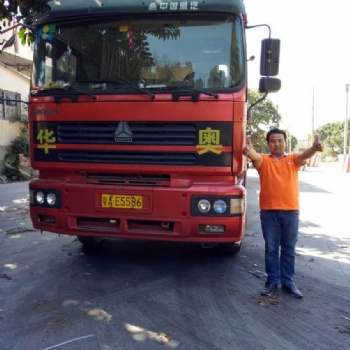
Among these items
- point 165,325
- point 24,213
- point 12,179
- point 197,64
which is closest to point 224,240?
point 165,325

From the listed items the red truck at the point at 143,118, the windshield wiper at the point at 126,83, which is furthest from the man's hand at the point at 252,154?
the windshield wiper at the point at 126,83

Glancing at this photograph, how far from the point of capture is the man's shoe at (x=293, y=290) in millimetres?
4039

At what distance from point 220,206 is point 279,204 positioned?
59cm

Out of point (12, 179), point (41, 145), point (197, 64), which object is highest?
point (197, 64)

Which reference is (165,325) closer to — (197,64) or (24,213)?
(197,64)

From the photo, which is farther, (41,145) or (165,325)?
(41,145)

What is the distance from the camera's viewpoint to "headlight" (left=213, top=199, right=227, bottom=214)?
397cm

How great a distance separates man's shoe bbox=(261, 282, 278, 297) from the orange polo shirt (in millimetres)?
767

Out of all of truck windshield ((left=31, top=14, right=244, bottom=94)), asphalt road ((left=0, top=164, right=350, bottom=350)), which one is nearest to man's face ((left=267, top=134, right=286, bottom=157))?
truck windshield ((left=31, top=14, right=244, bottom=94))

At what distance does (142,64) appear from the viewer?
166 inches

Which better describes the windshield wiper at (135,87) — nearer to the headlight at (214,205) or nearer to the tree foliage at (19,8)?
the headlight at (214,205)

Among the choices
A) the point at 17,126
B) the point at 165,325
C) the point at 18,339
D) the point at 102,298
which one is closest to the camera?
the point at 18,339

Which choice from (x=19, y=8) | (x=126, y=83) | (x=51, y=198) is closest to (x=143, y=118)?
(x=126, y=83)

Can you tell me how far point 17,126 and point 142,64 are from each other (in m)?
14.9
